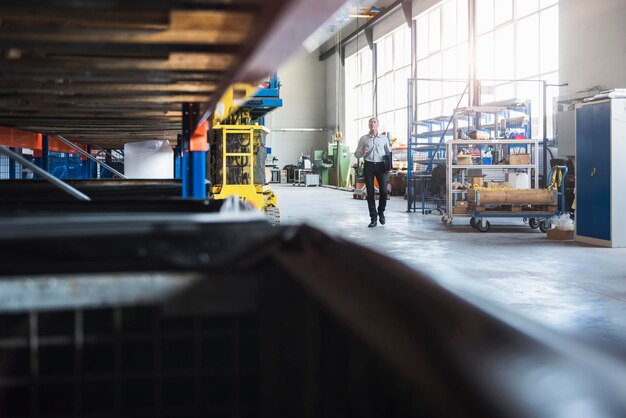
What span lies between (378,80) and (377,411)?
25628 millimetres

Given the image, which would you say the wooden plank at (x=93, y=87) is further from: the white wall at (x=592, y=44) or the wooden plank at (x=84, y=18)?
the white wall at (x=592, y=44)

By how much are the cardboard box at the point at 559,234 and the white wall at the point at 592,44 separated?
391cm

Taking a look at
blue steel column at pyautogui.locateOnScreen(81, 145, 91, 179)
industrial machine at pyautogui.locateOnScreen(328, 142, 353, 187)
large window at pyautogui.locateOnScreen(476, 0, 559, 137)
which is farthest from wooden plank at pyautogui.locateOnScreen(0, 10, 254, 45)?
industrial machine at pyautogui.locateOnScreen(328, 142, 353, 187)

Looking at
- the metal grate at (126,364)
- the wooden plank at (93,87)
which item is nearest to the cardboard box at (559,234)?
the wooden plank at (93,87)

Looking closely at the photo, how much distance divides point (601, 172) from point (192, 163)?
617cm

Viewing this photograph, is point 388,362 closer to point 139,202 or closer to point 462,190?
point 139,202

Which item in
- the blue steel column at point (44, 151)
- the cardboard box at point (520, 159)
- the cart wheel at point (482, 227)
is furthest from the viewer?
the cardboard box at point (520, 159)

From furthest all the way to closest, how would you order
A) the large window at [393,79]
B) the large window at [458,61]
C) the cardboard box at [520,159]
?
the large window at [393,79], the large window at [458,61], the cardboard box at [520,159]

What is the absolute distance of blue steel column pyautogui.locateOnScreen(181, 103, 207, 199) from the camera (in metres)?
3.67

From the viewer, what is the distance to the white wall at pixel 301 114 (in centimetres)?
3350

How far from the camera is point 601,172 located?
8211mm

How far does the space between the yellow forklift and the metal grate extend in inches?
302

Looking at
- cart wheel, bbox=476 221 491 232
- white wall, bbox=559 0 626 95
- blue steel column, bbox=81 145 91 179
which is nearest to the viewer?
blue steel column, bbox=81 145 91 179

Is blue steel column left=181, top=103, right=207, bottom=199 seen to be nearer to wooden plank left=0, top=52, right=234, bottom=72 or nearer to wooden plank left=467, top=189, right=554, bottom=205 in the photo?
wooden plank left=0, top=52, right=234, bottom=72
